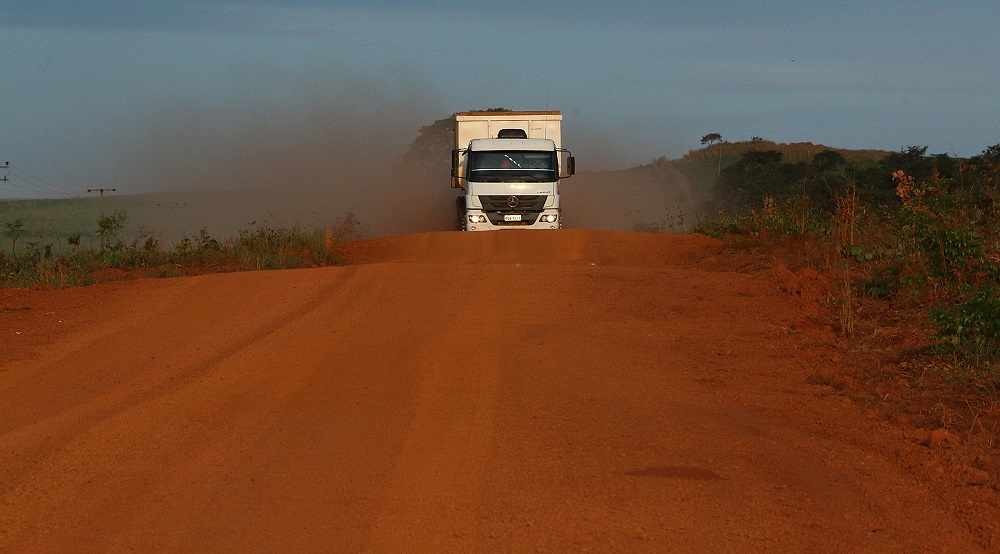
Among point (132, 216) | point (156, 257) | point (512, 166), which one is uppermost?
point (512, 166)

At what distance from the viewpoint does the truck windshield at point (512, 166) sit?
21984 millimetres

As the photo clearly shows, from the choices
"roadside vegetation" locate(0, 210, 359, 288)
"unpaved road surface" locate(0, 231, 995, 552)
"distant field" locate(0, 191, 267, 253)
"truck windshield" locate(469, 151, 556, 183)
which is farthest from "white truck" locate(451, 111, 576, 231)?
"distant field" locate(0, 191, 267, 253)

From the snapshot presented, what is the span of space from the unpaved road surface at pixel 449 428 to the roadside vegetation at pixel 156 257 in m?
3.46

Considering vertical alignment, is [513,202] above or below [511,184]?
below

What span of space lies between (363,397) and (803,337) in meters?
4.32

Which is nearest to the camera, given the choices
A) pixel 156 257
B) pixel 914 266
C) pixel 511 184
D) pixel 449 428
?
pixel 449 428

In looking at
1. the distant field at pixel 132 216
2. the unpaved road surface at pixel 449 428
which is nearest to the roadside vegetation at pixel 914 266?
the unpaved road surface at pixel 449 428

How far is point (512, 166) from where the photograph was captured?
22.1 metres

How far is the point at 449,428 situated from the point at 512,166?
16.7 m

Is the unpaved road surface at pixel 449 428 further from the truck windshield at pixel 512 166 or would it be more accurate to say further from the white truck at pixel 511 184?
the truck windshield at pixel 512 166

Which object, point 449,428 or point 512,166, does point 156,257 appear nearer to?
point 512,166

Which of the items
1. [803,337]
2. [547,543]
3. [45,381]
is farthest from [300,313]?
[547,543]

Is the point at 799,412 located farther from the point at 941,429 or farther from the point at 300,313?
the point at 300,313

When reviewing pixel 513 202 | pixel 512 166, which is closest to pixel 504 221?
pixel 513 202
